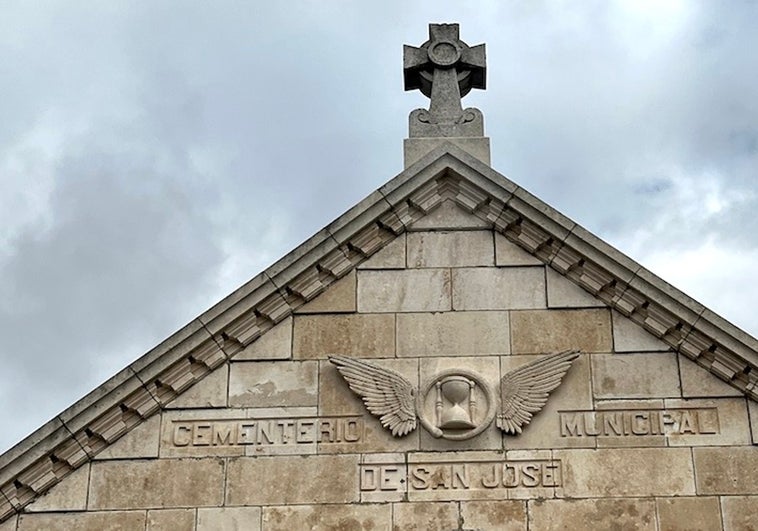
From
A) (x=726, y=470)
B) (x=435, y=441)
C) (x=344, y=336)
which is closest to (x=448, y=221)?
(x=344, y=336)

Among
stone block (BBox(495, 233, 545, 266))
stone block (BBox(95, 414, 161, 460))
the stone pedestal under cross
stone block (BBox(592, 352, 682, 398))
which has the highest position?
the stone pedestal under cross

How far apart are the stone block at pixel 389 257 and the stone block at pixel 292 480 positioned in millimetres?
2510

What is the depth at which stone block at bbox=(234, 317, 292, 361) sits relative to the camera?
1755 centimetres

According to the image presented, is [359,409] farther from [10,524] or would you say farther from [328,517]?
[10,524]

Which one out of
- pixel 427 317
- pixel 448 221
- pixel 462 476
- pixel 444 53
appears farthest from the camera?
pixel 444 53

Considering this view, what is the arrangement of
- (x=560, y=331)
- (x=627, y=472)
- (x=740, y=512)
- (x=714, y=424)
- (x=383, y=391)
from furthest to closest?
(x=560, y=331) → (x=383, y=391) → (x=714, y=424) → (x=627, y=472) → (x=740, y=512)

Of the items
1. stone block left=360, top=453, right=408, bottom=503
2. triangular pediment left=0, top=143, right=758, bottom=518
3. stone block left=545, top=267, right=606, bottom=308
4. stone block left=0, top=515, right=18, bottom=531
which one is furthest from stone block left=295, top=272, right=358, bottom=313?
stone block left=0, top=515, right=18, bottom=531

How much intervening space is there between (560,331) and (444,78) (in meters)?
4.23

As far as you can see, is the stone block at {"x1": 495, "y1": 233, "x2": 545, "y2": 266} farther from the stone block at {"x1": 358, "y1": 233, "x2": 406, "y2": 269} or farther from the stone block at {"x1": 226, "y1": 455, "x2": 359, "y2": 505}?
the stone block at {"x1": 226, "y1": 455, "x2": 359, "y2": 505}

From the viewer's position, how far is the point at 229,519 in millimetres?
16594

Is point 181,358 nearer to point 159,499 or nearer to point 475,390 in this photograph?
point 159,499

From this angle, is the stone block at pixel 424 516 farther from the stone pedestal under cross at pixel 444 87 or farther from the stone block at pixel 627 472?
the stone pedestal under cross at pixel 444 87

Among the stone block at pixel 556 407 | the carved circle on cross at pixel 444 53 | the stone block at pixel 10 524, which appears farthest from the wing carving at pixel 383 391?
the carved circle on cross at pixel 444 53

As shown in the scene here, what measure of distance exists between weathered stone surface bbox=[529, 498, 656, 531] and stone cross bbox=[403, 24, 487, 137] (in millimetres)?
5358
